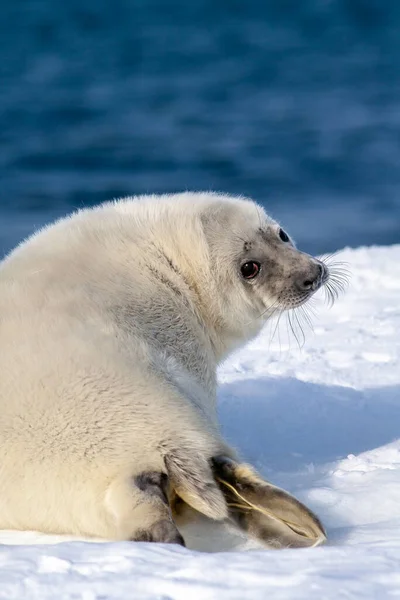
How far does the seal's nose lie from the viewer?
4004mm

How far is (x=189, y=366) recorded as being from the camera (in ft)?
11.9

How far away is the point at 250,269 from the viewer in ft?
13.0

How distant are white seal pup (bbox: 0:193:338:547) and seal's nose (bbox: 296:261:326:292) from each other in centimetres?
23

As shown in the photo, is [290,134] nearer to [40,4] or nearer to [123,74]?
[123,74]

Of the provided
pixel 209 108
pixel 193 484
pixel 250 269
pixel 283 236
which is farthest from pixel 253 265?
pixel 209 108

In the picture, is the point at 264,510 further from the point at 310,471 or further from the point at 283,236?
the point at 283,236

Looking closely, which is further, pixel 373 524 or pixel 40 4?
pixel 40 4

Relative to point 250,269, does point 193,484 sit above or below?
below

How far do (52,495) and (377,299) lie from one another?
3447 mm

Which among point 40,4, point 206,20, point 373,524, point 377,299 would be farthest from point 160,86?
point 373,524

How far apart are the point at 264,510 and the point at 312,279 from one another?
3.47ft

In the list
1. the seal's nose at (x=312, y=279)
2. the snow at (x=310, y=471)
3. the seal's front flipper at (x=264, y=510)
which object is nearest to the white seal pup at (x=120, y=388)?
the seal's front flipper at (x=264, y=510)

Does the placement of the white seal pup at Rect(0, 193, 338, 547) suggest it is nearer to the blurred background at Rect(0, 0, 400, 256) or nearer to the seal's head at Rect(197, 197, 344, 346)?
the seal's head at Rect(197, 197, 344, 346)

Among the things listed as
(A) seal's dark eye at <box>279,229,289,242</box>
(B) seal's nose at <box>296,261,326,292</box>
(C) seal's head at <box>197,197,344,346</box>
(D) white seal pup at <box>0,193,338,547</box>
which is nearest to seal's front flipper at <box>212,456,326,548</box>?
(D) white seal pup at <box>0,193,338,547</box>
